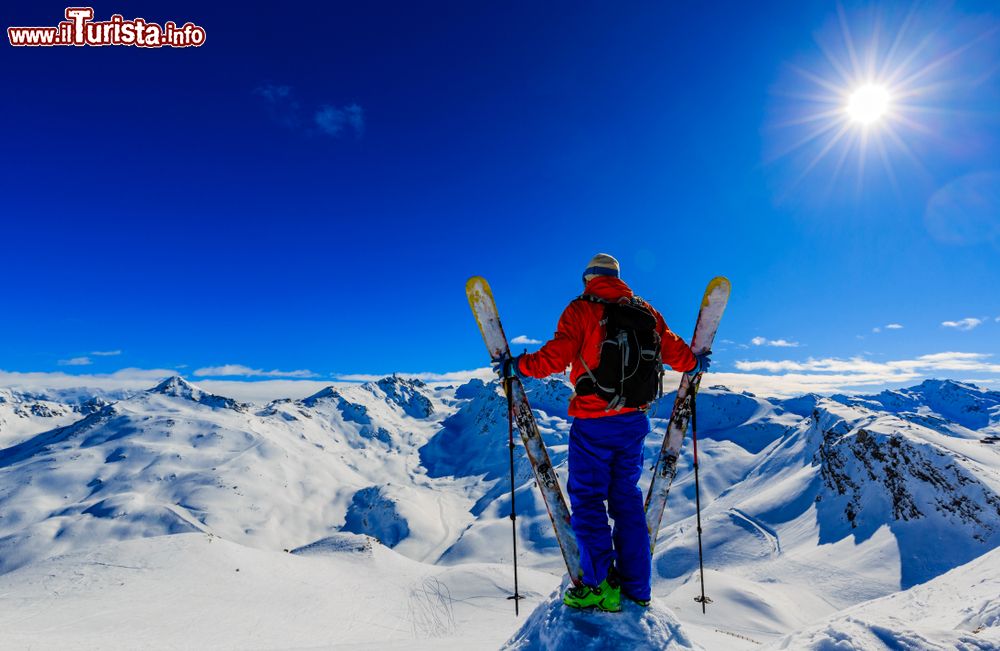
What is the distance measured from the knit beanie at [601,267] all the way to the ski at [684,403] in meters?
2.23

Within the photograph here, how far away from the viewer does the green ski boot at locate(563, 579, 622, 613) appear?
17.8 feet

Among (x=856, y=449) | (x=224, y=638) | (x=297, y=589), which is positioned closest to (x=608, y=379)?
(x=224, y=638)

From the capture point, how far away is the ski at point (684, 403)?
7352 mm

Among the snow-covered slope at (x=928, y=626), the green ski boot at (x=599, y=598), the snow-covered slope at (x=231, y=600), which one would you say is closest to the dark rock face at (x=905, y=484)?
the snow-covered slope at (x=231, y=600)

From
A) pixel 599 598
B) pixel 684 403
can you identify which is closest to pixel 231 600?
pixel 599 598

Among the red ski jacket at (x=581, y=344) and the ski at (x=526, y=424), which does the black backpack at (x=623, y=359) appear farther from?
the ski at (x=526, y=424)

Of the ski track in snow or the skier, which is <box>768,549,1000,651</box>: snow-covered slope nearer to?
the skier

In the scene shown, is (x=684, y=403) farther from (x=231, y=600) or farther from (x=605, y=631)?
(x=231, y=600)

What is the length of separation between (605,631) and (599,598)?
31 cm

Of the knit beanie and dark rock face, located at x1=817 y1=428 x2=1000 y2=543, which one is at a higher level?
the knit beanie

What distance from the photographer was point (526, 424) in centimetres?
719

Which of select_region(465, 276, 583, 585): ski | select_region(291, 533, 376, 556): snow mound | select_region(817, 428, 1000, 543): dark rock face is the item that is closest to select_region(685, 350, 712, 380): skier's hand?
select_region(465, 276, 583, 585): ski

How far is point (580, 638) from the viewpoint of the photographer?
16.7 ft

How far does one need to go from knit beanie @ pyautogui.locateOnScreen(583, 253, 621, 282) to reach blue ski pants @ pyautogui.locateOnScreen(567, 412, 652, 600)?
173 centimetres
